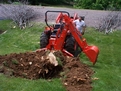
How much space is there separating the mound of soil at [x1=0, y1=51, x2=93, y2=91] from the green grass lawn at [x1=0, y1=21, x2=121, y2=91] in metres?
0.26

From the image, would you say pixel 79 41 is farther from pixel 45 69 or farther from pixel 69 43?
pixel 45 69

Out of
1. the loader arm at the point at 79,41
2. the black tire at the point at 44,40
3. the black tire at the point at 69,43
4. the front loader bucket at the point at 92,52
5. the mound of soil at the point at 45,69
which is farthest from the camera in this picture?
the black tire at the point at 44,40

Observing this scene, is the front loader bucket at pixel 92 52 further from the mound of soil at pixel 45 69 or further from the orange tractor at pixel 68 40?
the mound of soil at pixel 45 69

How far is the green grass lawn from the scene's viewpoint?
25.7 feet

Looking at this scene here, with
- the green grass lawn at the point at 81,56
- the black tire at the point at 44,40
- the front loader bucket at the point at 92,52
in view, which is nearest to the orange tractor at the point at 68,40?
the front loader bucket at the point at 92,52

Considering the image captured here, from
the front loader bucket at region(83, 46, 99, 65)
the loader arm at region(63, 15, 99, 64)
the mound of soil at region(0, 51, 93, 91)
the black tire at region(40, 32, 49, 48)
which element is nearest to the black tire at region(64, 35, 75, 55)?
the loader arm at region(63, 15, 99, 64)

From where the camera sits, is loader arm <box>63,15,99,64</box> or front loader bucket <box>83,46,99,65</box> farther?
loader arm <box>63,15,99,64</box>

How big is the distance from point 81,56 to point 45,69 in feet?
12.7

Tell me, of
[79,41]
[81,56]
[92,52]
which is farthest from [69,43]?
[81,56]

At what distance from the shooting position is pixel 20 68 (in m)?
8.99

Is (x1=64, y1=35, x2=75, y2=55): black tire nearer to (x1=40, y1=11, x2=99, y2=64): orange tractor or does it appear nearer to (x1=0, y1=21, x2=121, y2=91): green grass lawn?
(x1=40, y1=11, x2=99, y2=64): orange tractor

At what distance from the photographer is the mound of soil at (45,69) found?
8.31 meters

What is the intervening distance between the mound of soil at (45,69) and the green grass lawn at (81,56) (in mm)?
262

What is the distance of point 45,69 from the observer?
341 inches
